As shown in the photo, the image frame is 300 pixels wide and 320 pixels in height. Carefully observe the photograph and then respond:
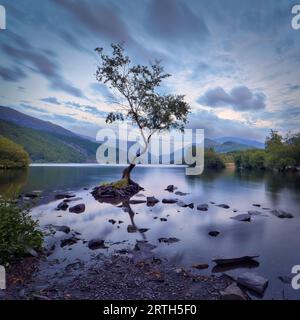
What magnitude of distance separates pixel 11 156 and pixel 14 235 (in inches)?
3096

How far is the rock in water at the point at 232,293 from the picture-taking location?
562 centimetres

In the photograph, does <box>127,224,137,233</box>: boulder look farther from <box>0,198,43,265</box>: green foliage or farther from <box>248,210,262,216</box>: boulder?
<box>248,210,262,216</box>: boulder

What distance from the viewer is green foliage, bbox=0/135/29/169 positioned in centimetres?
7088

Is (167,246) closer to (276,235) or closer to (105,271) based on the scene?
(105,271)

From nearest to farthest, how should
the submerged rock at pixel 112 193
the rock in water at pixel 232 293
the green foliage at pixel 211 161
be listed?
the rock in water at pixel 232 293 < the submerged rock at pixel 112 193 < the green foliage at pixel 211 161

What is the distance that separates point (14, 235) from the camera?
7.50 meters

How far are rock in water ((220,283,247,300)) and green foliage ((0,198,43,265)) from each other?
626 cm

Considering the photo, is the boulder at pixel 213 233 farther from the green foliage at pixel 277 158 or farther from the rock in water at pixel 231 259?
the green foliage at pixel 277 158

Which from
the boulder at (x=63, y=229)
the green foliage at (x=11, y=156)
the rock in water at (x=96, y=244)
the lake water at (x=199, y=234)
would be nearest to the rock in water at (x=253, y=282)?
the lake water at (x=199, y=234)

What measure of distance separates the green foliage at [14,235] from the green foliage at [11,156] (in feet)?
239

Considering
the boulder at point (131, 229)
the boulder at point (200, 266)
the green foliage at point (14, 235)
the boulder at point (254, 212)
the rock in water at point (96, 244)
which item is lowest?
the boulder at point (254, 212)

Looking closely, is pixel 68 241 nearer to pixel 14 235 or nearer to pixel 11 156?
pixel 14 235

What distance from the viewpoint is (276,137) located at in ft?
367
